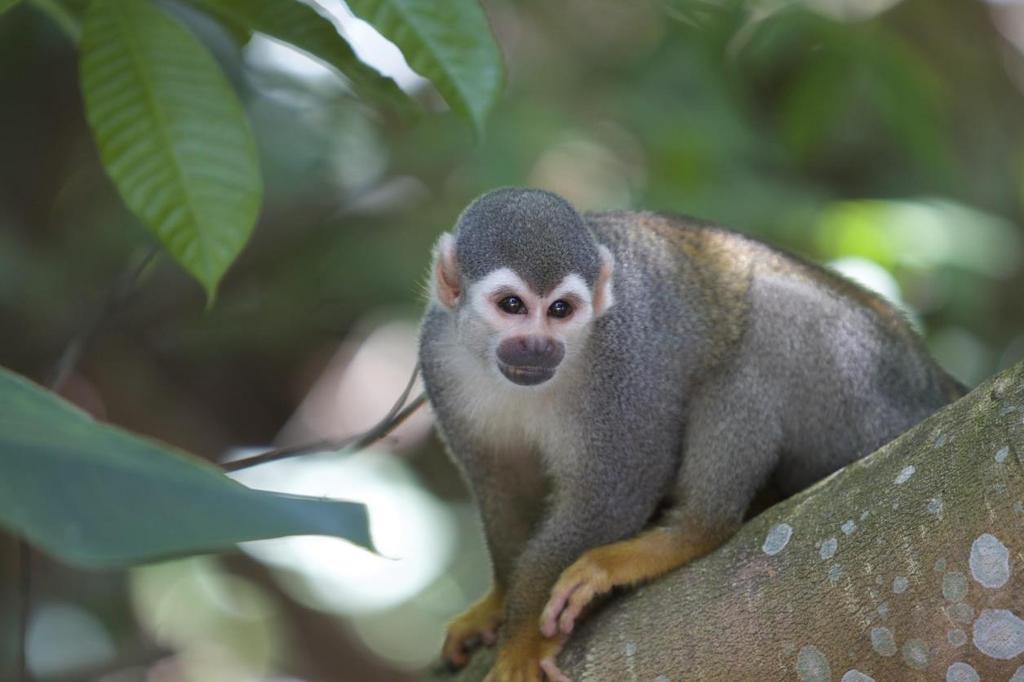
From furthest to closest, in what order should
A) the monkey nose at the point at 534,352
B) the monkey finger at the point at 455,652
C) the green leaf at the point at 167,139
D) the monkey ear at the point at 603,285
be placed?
the monkey finger at the point at 455,652
the monkey ear at the point at 603,285
the monkey nose at the point at 534,352
the green leaf at the point at 167,139

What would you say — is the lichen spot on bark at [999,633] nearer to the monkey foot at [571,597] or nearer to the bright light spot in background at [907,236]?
the monkey foot at [571,597]

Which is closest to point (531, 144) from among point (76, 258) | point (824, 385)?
point (824, 385)

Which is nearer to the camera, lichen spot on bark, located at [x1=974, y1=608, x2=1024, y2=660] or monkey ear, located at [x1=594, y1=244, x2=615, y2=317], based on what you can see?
lichen spot on bark, located at [x1=974, y1=608, x2=1024, y2=660]

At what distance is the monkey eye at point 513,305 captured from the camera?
3117 millimetres

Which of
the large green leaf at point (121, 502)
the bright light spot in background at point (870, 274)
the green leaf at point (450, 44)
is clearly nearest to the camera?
the large green leaf at point (121, 502)

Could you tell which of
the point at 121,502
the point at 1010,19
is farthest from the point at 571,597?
the point at 1010,19

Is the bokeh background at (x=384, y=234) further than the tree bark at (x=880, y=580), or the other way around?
the bokeh background at (x=384, y=234)

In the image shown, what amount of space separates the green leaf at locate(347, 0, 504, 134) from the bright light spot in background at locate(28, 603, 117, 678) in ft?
11.6

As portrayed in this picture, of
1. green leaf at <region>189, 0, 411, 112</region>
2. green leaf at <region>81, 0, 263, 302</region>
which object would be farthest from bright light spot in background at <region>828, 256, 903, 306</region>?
green leaf at <region>81, 0, 263, 302</region>

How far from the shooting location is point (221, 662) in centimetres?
607

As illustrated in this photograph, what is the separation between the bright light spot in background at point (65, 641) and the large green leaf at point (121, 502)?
4022 millimetres

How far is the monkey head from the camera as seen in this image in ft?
10.1

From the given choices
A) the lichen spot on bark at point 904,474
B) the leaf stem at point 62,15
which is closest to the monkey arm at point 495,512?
the lichen spot on bark at point 904,474

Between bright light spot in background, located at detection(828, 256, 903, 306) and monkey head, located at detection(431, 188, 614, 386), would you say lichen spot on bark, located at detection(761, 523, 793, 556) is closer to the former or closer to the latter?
monkey head, located at detection(431, 188, 614, 386)
